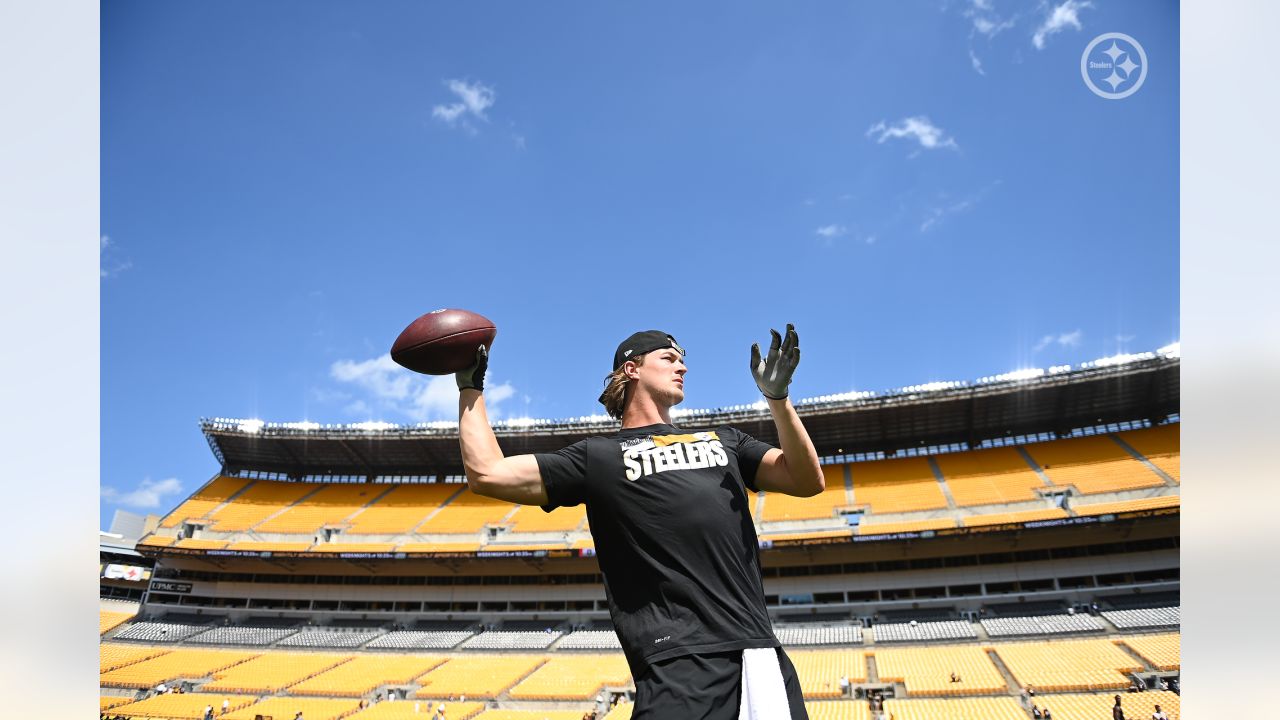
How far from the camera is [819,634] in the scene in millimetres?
29016

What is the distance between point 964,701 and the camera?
19625 millimetres

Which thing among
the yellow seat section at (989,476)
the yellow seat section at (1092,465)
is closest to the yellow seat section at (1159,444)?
the yellow seat section at (1092,465)

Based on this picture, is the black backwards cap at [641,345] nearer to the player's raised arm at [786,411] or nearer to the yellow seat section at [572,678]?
the player's raised arm at [786,411]

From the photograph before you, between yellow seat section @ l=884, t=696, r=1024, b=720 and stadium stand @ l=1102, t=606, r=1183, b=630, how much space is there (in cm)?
911

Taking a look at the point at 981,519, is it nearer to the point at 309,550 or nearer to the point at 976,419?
the point at 976,419

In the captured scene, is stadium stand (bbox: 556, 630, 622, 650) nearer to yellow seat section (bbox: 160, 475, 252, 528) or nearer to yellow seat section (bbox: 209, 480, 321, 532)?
yellow seat section (bbox: 209, 480, 321, 532)

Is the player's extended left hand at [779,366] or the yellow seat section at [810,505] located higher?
the player's extended left hand at [779,366]

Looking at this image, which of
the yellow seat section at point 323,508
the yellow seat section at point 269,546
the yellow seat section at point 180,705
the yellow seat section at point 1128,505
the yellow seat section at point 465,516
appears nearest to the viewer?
the yellow seat section at point 180,705

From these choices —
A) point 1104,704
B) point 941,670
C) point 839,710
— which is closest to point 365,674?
point 839,710

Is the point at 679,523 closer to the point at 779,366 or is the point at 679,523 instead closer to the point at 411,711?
the point at 779,366

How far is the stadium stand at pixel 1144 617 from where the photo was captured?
24.6m

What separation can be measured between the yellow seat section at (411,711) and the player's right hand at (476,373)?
76.7 ft

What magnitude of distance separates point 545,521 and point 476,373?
34755mm

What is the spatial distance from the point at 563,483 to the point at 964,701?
2189 centimetres
